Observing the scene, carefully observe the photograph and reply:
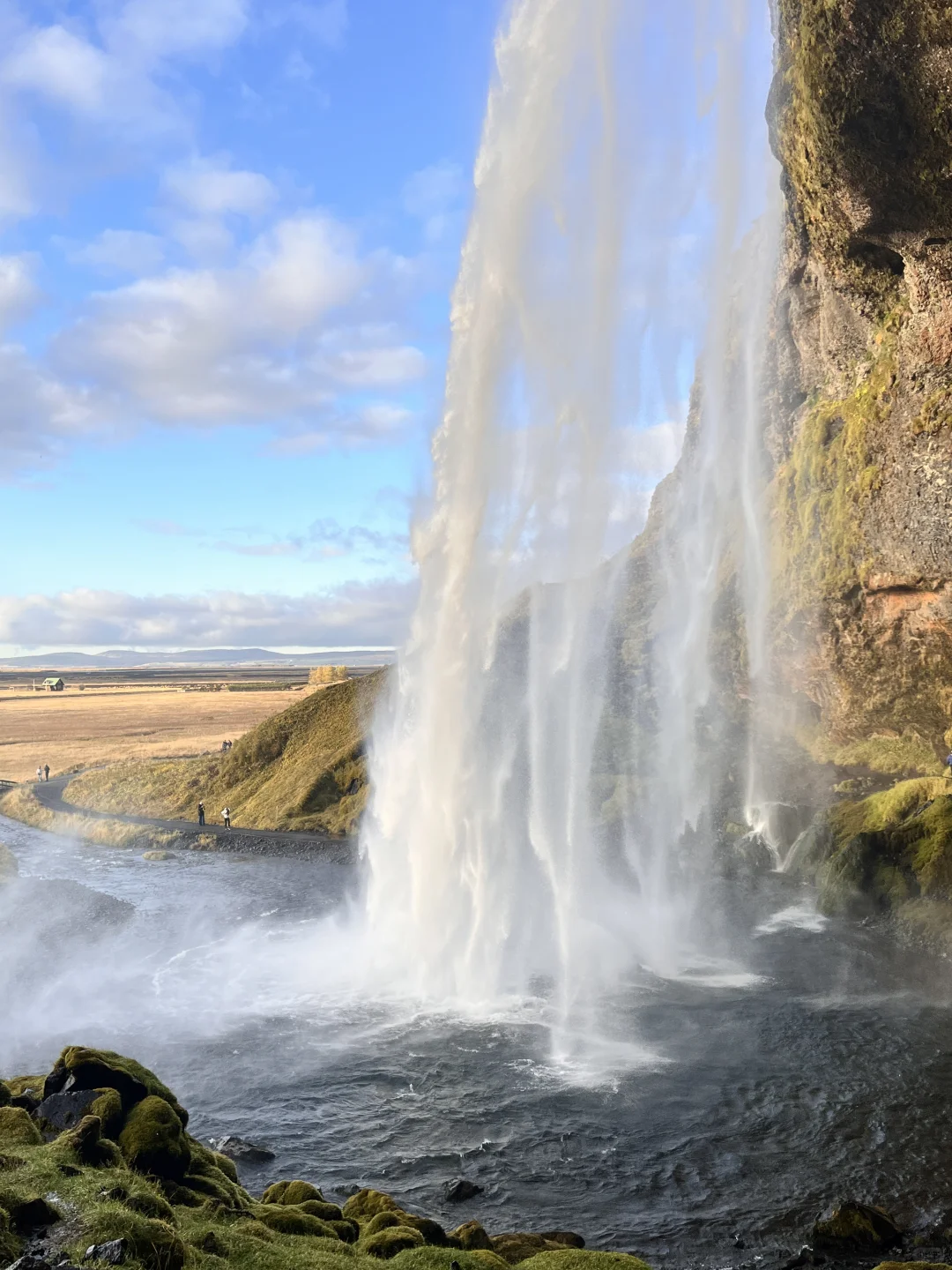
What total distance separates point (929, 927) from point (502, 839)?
14041 mm

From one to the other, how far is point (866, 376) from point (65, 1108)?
44997 millimetres

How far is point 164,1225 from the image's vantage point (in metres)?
11.0

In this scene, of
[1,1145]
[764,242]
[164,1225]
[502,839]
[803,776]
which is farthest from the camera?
[764,242]

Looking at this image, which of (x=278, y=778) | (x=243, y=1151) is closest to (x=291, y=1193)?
(x=243, y=1151)

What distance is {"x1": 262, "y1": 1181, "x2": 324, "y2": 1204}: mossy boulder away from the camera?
15.2 meters

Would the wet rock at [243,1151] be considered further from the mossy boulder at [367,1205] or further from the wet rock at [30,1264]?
the wet rock at [30,1264]

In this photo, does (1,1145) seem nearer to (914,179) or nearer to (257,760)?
(914,179)

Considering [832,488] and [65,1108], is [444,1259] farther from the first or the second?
[832,488]

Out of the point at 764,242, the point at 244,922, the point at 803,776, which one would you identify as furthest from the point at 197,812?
the point at 764,242

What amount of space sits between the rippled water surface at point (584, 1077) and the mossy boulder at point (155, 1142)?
3442mm

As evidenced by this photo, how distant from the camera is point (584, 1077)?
21266 millimetres

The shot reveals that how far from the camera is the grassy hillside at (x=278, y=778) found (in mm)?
61000

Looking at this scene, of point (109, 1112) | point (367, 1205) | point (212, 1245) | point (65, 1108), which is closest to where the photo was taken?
point (212, 1245)

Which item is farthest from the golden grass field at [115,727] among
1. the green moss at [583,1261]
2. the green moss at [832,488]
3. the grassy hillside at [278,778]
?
the green moss at [583,1261]
